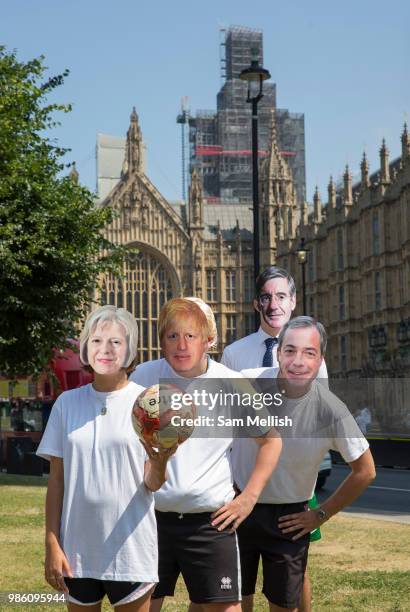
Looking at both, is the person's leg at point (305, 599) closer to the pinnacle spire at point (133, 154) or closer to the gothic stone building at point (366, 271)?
the gothic stone building at point (366, 271)

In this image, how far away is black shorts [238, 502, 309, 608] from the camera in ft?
16.6

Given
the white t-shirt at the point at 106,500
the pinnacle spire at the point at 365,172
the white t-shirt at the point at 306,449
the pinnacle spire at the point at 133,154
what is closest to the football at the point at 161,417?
the white t-shirt at the point at 106,500

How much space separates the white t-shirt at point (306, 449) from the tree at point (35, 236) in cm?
1773

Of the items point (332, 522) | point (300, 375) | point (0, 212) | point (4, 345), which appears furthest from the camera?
point (4, 345)

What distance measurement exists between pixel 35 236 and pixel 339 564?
48.1 ft

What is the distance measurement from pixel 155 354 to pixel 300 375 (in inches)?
2953

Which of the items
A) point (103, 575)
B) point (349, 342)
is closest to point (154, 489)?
point (103, 575)

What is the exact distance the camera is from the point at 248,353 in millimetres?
5871

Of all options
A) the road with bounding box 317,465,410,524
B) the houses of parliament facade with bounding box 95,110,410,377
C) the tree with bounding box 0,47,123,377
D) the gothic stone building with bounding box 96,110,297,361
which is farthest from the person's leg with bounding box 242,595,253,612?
the gothic stone building with bounding box 96,110,297,361

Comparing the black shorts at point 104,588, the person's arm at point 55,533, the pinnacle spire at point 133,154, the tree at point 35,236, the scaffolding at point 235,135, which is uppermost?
the scaffolding at point 235,135

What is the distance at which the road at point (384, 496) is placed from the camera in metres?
15.9

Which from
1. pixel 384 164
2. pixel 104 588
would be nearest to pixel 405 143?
pixel 384 164

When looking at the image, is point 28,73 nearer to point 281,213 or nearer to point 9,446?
point 9,446

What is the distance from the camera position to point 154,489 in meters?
4.43
